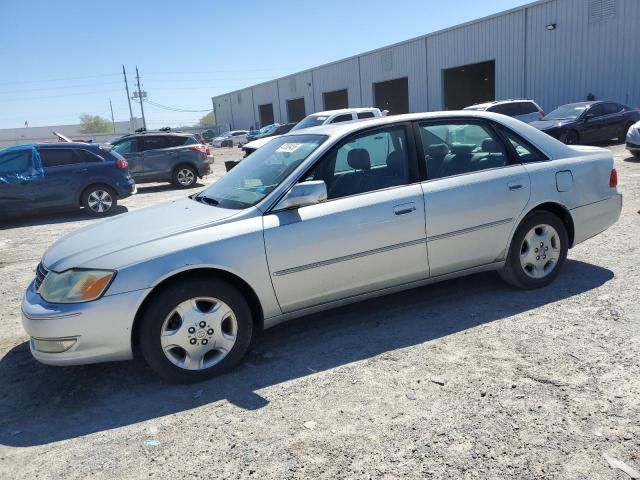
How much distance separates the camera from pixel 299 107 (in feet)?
161

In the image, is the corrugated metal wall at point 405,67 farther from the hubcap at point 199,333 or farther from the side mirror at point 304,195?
the hubcap at point 199,333

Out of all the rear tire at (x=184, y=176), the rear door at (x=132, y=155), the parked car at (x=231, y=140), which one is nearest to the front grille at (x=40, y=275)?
the rear door at (x=132, y=155)

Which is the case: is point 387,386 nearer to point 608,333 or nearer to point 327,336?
point 327,336

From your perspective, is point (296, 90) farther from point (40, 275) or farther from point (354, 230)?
point (40, 275)

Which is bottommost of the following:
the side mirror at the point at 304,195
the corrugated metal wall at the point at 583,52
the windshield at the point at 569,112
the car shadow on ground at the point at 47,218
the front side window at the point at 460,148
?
the car shadow on ground at the point at 47,218

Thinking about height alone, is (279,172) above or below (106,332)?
above

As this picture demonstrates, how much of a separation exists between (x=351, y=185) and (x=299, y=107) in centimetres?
4666

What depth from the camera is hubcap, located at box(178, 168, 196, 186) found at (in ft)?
48.8

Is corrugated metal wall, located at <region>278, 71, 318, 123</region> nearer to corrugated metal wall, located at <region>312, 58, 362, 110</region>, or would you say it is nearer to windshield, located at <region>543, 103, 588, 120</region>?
corrugated metal wall, located at <region>312, 58, 362, 110</region>

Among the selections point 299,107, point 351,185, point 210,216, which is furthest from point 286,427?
point 299,107

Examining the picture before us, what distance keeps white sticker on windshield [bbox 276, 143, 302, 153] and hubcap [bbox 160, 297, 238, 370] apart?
1.41 m

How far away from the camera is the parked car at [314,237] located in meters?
3.28

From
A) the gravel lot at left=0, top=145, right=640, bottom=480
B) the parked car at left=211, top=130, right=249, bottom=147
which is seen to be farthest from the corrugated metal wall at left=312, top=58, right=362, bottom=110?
the gravel lot at left=0, top=145, right=640, bottom=480

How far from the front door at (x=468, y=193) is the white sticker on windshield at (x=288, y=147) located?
999 millimetres
